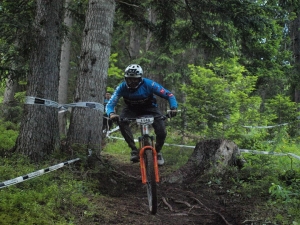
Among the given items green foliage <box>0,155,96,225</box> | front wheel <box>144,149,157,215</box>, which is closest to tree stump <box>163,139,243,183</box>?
front wheel <box>144,149,157,215</box>

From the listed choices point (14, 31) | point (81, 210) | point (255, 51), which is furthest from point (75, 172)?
point (255, 51)

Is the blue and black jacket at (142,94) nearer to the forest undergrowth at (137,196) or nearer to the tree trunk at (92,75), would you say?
the tree trunk at (92,75)

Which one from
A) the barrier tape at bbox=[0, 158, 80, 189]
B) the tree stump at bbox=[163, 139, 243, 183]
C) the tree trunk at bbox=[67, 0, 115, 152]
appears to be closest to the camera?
the barrier tape at bbox=[0, 158, 80, 189]

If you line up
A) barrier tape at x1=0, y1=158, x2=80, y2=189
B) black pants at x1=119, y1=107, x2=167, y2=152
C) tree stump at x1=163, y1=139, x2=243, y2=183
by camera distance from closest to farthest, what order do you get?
1. barrier tape at x1=0, y1=158, x2=80, y2=189
2. black pants at x1=119, y1=107, x2=167, y2=152
3. tree stump at x1=163, y1=139, x2=243, y2=183

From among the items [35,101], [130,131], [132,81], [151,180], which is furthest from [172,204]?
[35,101]

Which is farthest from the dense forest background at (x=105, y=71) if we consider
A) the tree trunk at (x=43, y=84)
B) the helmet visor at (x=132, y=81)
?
the helmet visor at (x=132, y=81)

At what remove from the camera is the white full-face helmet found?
18.8 feet

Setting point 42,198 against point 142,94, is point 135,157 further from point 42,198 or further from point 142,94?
point 42,198

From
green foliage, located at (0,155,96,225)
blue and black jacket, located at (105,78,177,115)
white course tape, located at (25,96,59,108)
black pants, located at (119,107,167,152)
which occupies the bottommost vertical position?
green foliage, located at (0,155,96,225)

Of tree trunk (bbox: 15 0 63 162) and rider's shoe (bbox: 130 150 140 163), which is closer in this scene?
rider's shoe (bbox: 130 150 140 163)

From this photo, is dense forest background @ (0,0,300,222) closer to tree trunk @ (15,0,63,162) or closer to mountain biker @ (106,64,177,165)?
tree trunk @ (15,0,63,162)

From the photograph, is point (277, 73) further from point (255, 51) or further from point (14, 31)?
point (14, 31)

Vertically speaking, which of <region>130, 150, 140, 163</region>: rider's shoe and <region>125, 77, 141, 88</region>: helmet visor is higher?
<region>125, 77, 141, 88</region>: helmet visor

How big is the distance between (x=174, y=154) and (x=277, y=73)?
6.92 meters
